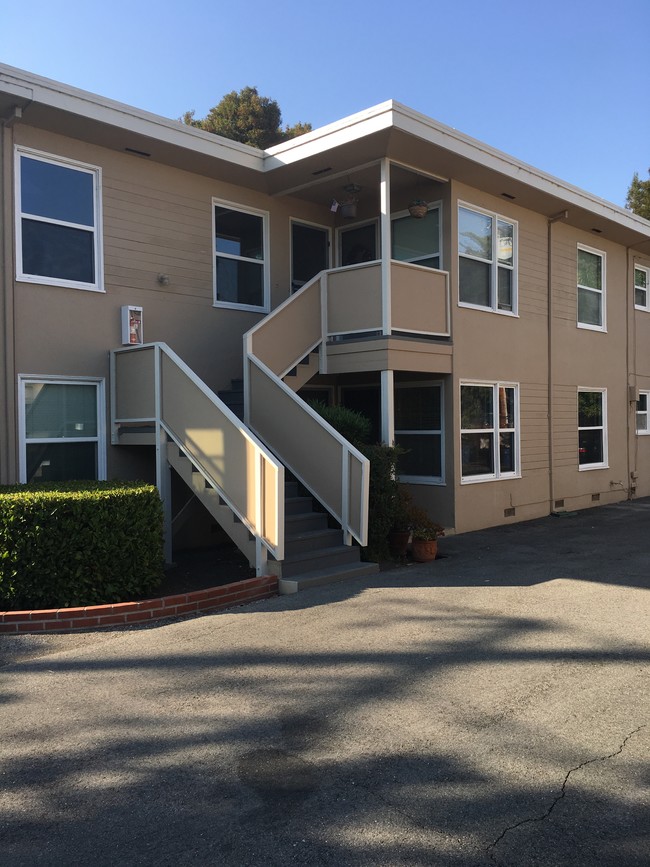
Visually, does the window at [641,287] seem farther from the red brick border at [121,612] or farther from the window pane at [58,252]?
the red brick border at [121,612]

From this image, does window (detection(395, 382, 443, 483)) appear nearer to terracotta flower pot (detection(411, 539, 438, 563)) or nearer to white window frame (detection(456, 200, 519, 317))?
white window frame (detection(456, 200, 519, 317))

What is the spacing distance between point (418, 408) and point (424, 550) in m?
3.14

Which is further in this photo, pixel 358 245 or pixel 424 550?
pixel 358 245

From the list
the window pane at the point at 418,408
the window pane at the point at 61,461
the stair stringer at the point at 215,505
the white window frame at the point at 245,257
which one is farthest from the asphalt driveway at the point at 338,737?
the white window frame at the point at 245,257

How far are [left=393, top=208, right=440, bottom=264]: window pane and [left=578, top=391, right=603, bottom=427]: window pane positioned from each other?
4988 millimetres

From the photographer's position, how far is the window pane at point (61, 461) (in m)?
8.60

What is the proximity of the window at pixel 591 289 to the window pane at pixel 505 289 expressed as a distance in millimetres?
2555

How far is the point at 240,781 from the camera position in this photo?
3.61 metres

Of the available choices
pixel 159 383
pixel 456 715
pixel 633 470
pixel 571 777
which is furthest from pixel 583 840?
pixel 633 470

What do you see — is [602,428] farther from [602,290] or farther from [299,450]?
[299,450]

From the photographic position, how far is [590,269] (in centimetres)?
1477

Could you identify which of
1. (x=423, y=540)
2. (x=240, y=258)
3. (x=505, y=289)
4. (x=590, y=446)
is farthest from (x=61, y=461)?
(x=590, y=446)

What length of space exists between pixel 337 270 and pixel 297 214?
1825 millimetres

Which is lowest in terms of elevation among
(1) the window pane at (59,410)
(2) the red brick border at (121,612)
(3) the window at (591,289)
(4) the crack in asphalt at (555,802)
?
(4) the crack in asphalt at (555,802)
